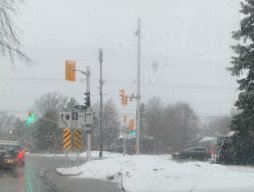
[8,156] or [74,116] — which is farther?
[8,156]

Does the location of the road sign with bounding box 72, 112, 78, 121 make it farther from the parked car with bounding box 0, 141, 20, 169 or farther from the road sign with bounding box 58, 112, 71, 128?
the parked car with bounding box 0, 141, 20, 169

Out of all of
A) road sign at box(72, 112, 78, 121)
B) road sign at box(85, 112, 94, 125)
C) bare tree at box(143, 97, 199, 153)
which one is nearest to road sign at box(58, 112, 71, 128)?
road sign at box(72, 112, 78, 121)

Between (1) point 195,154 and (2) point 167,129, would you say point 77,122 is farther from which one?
(2) point 167,129

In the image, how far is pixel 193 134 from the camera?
8544 cm

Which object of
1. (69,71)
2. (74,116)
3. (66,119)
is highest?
(69,71)

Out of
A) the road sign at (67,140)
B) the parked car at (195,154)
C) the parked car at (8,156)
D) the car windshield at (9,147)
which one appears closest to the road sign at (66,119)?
the road sign at (67,140)

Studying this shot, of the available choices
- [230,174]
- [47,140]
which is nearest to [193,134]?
[47,140]

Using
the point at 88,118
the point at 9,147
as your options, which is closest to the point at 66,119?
the point at 88,118

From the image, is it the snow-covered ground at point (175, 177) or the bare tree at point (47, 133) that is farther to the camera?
the bare tree at point (47, 133)

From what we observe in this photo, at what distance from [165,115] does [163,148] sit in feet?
24.0

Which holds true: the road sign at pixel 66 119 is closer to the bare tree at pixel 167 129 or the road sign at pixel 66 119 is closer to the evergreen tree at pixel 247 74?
the evergreen tree at pixel 247 74

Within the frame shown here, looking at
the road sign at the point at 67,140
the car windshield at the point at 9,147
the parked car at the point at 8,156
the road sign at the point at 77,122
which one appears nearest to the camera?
the road sign at the point at 77,122

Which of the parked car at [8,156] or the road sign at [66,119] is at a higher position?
the road sign at [66,119]

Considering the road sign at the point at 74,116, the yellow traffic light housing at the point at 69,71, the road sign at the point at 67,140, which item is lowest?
the road sign at the point at 67,140
